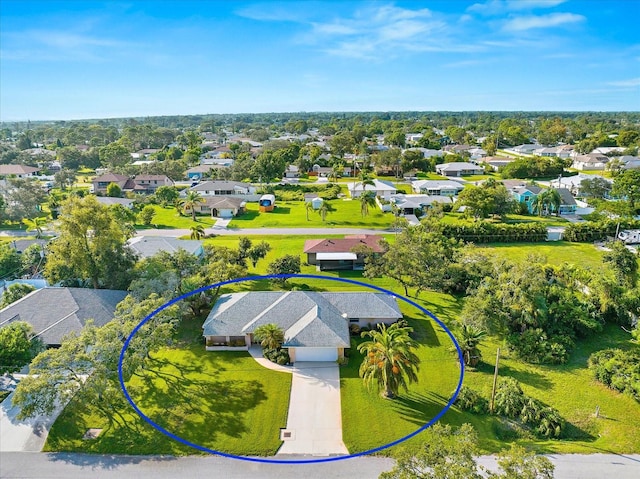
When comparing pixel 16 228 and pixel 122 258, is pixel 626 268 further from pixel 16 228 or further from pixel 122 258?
pixel 16 228

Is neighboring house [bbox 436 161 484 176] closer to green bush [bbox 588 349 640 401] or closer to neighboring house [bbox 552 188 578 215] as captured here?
neighboring house [bbox 552 188 578 215]

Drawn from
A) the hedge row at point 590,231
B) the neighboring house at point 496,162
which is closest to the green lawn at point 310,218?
the hedge row at point 590,231

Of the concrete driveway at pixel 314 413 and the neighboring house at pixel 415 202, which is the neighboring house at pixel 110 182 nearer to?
the neighboring house at pixel 415 202

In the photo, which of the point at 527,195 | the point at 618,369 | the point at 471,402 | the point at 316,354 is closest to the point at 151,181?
the point at 527,195

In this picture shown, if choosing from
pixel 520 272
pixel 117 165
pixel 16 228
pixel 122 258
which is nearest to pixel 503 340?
pixel 520 272

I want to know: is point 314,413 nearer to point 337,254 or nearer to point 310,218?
point 337,254

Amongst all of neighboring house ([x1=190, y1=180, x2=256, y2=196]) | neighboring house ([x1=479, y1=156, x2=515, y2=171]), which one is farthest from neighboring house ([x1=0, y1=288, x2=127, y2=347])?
neighboring house ([x1=479, y1=156, x2=515, y2=171])
